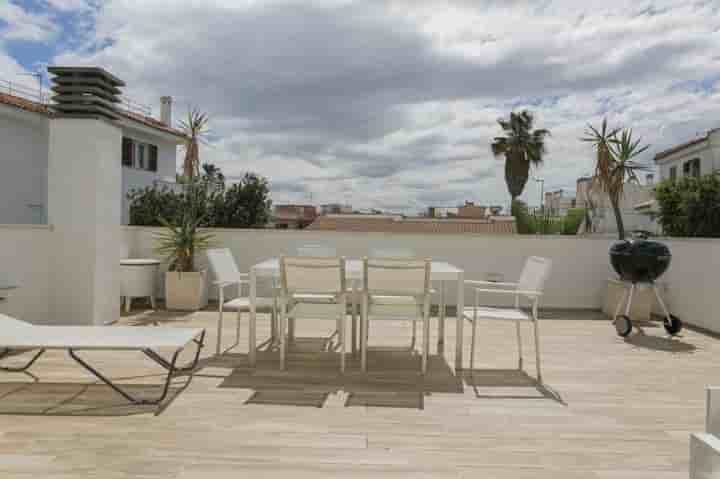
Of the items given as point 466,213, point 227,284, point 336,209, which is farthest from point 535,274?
point 466,213

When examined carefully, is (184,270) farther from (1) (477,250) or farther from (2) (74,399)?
(1) (477,250)

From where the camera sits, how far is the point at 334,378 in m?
3.50

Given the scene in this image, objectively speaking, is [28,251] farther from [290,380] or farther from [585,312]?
[585,312]

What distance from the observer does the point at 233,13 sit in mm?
6395

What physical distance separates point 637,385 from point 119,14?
6772 mm

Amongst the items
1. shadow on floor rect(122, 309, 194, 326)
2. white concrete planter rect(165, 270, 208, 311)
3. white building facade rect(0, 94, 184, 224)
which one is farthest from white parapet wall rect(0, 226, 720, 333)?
white building facade rect(0, 94, 184, 224)

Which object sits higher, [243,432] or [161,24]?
[161,24]

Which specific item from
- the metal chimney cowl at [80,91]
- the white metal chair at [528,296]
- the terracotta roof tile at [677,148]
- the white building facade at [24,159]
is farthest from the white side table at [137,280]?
the terracotta roof tile at [677,148]

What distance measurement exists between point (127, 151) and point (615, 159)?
14.7 m

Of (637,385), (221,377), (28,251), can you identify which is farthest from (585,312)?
→ (28,251)

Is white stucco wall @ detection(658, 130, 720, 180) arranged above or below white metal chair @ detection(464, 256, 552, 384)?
above

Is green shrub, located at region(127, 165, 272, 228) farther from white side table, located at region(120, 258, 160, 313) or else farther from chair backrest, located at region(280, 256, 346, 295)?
chair backrest, located at region(280, 256, 346, 295)

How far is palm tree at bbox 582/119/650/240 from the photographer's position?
735cm

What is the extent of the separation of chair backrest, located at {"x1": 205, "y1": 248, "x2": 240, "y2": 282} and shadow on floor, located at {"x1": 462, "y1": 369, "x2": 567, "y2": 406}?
7.37ft
